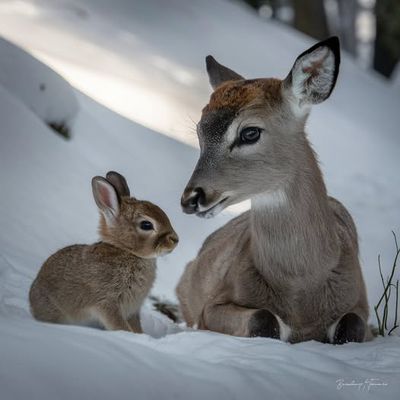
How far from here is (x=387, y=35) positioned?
21.9 meters

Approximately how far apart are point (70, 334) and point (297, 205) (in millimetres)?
1883

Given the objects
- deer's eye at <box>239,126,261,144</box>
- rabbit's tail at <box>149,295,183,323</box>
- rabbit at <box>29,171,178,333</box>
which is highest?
deer's eye at <box>239,126,261,144</box>

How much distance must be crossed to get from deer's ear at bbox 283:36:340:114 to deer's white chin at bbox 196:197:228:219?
0.76 metres

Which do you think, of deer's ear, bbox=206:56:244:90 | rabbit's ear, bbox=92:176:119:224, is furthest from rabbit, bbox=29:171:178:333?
deer's ear, bbox=206:56:244:90

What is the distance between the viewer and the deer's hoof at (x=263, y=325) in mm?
5754

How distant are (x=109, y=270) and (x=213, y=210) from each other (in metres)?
0.66

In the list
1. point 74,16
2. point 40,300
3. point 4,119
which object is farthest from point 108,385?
point 74,16

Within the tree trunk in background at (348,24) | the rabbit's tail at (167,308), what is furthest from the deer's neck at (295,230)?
the tree trunk in background at (348,24)

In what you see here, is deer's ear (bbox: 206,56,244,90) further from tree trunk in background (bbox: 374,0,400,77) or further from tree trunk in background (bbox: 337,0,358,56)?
tree trunk in background (bbox: 337,0,358,56)

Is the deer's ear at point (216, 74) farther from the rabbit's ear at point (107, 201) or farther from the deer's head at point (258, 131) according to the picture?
the rabbit's ear at point (107, 201)

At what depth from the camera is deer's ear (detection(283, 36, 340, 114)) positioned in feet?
19.1

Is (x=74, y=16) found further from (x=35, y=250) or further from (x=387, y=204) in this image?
(x=35, y=250)

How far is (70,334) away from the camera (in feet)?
15.4

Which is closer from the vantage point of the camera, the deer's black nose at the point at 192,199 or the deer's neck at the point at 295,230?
the deer's black nose at the point at 192,199
